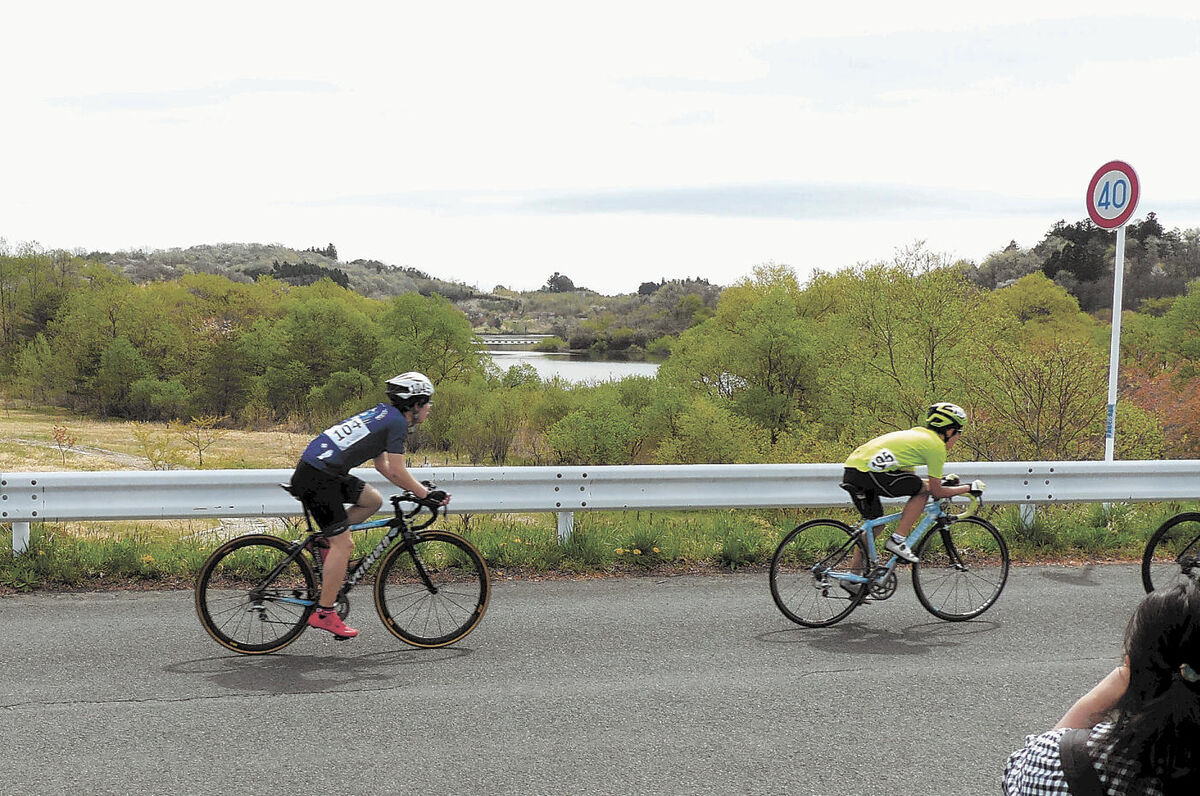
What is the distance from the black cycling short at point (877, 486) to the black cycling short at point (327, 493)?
3315 millimetres

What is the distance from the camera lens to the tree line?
135ft

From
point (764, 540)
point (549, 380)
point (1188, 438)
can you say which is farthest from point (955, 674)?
point (549, 380)

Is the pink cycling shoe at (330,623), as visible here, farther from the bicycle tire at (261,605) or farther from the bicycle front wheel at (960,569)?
the bicycle front wheel at (960,569)

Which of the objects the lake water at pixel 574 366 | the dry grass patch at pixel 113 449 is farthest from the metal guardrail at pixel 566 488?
the lake water at pixel 574 366

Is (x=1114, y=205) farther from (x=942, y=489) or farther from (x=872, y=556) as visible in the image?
(x=872, y=556)

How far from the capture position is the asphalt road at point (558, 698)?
4.14 m

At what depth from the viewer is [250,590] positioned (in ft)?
19.5

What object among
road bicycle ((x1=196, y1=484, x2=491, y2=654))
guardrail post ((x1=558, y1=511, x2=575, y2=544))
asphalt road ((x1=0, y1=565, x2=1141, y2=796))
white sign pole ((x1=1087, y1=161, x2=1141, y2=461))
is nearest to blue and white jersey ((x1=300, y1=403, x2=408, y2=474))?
road bicycle ((x1=196, y1=484, x2=491, y2=654))

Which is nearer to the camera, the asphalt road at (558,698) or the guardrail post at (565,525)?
the asphalt road at (558,698)

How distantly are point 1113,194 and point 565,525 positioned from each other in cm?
667

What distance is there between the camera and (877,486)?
6543 mm

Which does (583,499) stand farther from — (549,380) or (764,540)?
(549,380)

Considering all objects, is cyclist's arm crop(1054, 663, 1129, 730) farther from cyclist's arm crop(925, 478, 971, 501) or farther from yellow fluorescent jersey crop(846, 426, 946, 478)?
cyclist's arm crop(925, 478, 971, 501)

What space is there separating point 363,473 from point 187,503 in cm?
135
